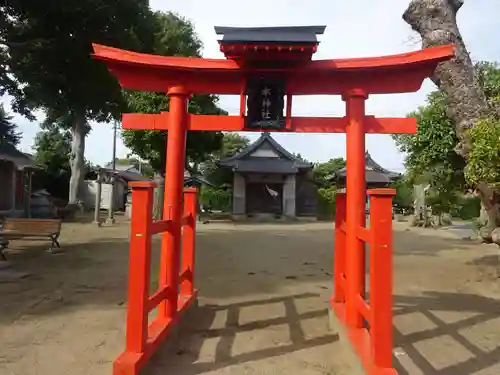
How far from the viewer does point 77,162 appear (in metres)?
27.6

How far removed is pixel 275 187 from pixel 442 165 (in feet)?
70.3

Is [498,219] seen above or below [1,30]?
below

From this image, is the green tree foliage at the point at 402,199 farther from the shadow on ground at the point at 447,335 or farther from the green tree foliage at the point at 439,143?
the shadow on ground at the point at 447,335

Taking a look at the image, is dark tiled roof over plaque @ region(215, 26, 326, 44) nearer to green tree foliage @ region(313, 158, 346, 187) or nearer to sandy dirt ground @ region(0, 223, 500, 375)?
sandy dirt ground @ region(0, 223, 500, 375)

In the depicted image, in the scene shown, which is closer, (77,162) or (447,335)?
(447,335)

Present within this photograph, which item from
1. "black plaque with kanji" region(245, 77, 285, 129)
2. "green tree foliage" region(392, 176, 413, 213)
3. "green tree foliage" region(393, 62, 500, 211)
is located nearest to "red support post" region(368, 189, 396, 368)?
"black plaque with kanji" region(245, 77, 285, 129)

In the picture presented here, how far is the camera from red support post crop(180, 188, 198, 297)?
20.0ft

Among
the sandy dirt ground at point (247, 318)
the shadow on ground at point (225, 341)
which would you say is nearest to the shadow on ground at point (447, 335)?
the sandy dirt ground at point (247, 318)

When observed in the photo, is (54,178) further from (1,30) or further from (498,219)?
(498,219)

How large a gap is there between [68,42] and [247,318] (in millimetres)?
7635

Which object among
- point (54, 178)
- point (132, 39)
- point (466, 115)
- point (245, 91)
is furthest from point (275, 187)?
point (245, 91)

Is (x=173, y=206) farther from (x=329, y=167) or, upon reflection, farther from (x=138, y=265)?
(x=329, y=167)

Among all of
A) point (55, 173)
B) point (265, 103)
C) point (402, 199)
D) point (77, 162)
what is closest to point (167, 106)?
point (77, 162)

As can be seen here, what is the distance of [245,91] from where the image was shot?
5410 millimetres
